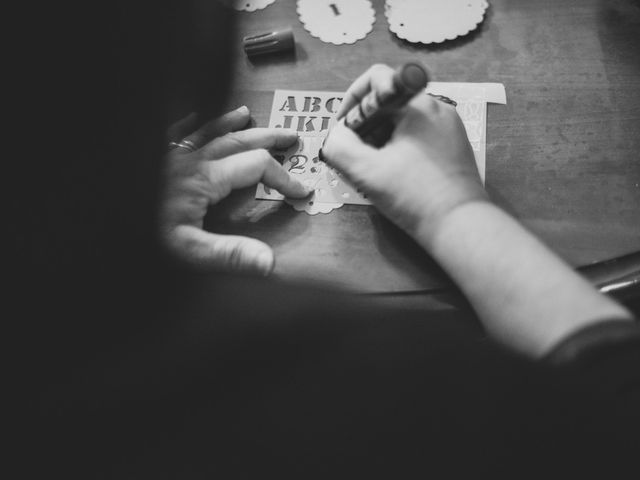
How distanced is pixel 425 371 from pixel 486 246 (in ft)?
0.66

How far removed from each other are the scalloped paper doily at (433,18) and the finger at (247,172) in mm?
319

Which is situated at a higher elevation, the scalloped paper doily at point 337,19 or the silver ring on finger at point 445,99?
the scalloped paper doily at point 337,19

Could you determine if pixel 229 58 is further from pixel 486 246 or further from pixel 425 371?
pixel 425 371

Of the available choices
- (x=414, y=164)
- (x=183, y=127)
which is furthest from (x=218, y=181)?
(x=414, y=164)

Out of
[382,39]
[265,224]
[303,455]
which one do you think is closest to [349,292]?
[265,224]

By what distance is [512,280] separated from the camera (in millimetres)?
504

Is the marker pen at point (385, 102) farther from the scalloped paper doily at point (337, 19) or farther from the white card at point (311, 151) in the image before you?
the scalloped paper doily at point (337, 19)

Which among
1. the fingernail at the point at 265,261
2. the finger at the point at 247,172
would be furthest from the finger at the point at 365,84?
the fingernail at the point at 265,261

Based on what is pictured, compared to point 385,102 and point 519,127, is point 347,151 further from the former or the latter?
point 519,127

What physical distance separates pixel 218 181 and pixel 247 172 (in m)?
→ 0.04

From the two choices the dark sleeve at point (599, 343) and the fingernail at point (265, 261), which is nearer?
the dark sleeve at point (599, 343)

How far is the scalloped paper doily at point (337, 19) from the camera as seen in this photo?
80cm

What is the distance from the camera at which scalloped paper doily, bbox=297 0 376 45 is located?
80cm

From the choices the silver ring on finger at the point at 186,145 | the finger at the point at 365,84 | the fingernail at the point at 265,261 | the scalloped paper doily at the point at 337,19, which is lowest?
the fingernail at the point at 265,261
